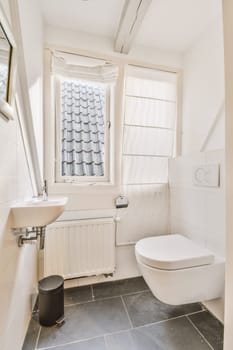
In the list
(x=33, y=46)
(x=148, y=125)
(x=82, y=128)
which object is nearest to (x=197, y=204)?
(x=148, y=125)

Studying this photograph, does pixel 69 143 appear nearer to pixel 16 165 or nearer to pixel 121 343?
pixel 16 165

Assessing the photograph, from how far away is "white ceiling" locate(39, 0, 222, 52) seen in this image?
1.35 m

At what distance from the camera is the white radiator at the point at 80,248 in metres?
1.53

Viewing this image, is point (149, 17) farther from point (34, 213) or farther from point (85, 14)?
point (34, 213)

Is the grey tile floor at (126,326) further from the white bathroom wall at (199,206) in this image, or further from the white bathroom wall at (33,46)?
the white bathroom wall at (33,46)

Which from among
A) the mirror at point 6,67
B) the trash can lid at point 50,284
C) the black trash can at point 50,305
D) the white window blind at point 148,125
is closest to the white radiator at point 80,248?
the trash can lid at point 50,284

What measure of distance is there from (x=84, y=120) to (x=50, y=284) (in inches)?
54.2

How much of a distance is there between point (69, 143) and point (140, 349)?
157 cm

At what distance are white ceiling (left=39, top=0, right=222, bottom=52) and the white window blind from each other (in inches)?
11.8

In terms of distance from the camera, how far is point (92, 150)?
5.92ft

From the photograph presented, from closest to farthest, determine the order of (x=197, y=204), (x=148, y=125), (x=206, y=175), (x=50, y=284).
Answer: (x=50, y=284)
(x=206, y=175)
(x=197, y=204)
(x=148, y=125)

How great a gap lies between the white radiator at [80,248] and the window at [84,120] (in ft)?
1.37

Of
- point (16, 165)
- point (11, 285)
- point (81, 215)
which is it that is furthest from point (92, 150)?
Answer: point (11, 285)

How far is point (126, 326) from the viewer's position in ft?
4.12
